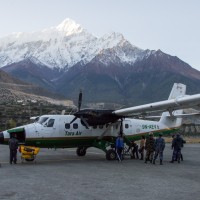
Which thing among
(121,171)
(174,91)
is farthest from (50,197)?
(174,91)

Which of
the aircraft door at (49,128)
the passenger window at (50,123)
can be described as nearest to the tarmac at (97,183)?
the aircraft door at (49,128)

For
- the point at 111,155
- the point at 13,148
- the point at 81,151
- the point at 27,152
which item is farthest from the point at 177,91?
the point at 13,148

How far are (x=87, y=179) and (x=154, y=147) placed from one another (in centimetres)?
798

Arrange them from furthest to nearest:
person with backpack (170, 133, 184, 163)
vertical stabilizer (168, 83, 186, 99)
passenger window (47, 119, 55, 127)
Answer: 1. vertical stabilizer (168, 83, 186, 99)
2. passenger window (47, 119, 55, 127)
3. person with backpack (170, 133, 184, 163)

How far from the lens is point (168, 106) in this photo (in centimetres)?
2209

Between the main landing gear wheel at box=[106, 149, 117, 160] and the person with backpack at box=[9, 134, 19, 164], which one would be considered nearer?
the person with backpack at box=[9, 134, 19, 164]

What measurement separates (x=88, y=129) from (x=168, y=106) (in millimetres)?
6068

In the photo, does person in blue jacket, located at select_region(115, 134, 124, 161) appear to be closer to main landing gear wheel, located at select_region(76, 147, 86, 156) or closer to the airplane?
the airplane

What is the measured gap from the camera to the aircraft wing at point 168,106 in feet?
67.3

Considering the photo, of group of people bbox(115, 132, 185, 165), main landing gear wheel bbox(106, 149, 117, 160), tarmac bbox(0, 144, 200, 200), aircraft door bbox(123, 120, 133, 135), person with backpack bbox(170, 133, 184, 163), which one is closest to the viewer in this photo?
tarmac bbox(0, 144, 200, 200)

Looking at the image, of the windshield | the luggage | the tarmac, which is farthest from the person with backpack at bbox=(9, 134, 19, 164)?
the windshield

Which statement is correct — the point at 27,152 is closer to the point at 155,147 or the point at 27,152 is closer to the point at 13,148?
the point at 13,148

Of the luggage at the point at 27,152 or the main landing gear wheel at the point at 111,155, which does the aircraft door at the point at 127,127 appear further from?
the luggage at the point at 27,152

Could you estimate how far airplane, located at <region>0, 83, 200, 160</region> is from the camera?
23.1 m
